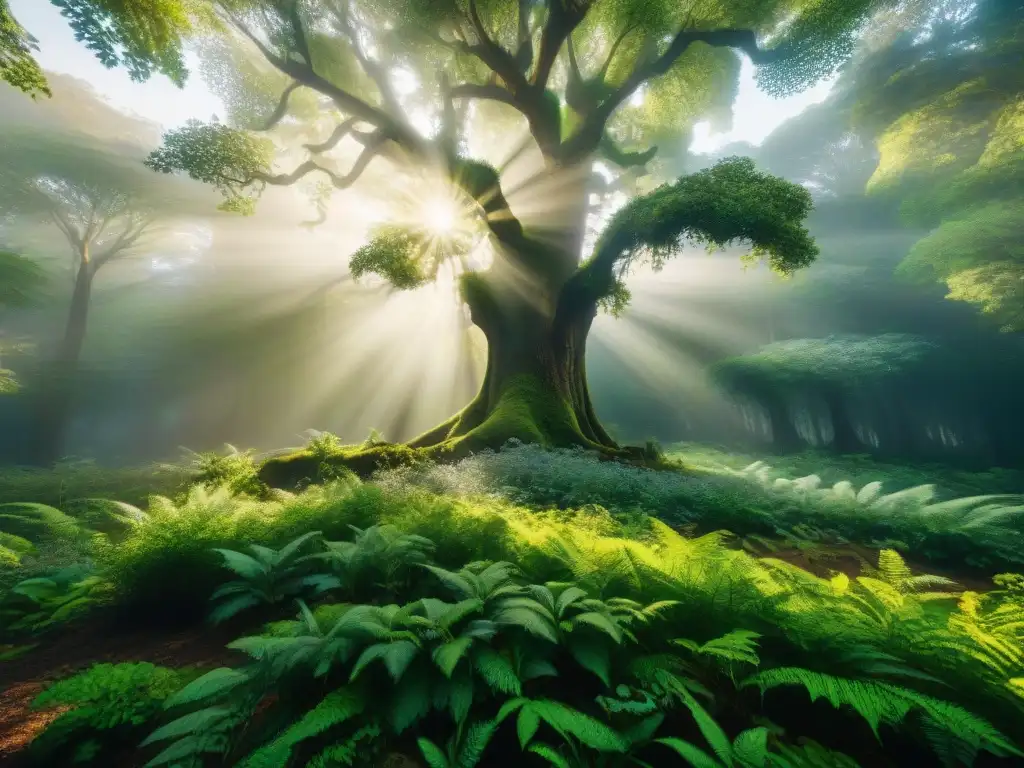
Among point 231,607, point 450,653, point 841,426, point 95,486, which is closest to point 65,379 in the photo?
point 95,486

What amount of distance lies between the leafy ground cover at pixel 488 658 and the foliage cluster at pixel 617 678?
0.01 meters

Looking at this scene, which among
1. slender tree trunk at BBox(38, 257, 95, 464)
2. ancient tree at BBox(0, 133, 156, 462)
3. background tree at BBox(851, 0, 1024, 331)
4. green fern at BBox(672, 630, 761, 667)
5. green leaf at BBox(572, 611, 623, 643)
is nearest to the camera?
green fern at BBox(672, 630, 761, 667)

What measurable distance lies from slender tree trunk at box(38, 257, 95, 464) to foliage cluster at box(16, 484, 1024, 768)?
27.3 meters

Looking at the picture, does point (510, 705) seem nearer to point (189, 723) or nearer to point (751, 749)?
point (751, 749)

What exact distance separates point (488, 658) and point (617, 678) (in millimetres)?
651

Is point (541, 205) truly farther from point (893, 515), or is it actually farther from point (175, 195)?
point (175, 195)

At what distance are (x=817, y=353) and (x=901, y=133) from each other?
33.7 ft

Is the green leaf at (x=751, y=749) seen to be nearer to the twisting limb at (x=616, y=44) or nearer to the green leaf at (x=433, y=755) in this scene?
the green leaf at (x=433, y=755)

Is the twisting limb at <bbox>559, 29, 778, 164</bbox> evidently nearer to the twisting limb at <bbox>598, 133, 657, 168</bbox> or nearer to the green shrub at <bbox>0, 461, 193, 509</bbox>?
the twisting limb at <bbox>598, 133, 657, 168</bbox>

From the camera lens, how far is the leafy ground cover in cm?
171

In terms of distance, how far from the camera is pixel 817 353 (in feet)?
73.4

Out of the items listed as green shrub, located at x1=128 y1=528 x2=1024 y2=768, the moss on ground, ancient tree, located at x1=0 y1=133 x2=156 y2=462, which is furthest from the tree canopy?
ancient tree, located at x1=0 y1=133 x2=156 y2=462

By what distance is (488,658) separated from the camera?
192cm

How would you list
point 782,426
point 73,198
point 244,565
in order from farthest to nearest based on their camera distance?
point 782,426
point 73,198
point 244,565
